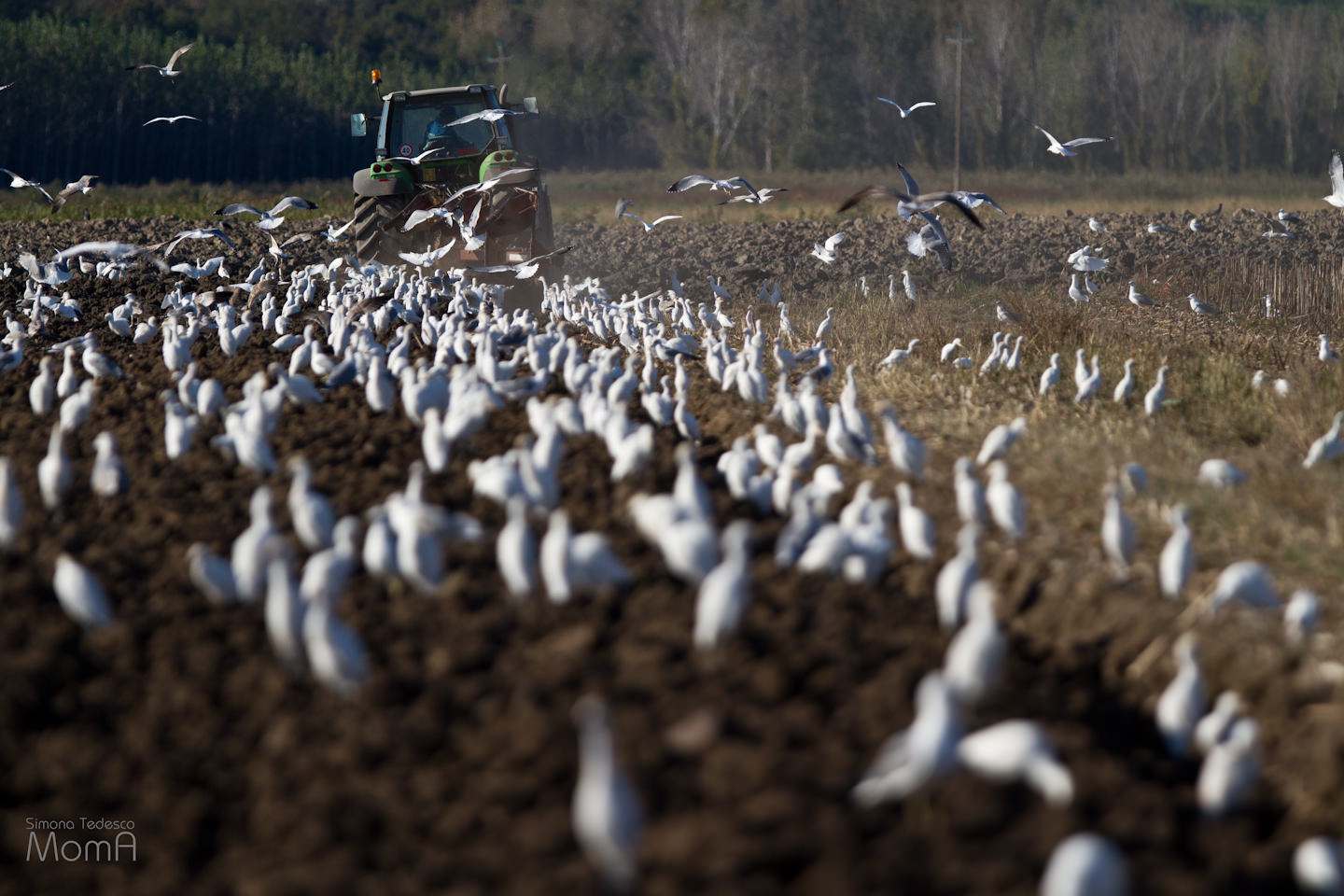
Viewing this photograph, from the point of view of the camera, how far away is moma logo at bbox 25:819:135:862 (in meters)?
2.82

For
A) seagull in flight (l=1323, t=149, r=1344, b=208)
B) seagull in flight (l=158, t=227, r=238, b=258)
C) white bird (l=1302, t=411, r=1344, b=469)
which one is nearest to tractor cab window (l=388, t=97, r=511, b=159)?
seagull in flight (l=158, t=227, r=238, b=258)

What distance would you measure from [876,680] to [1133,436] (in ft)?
12.5

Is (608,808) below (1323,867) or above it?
above

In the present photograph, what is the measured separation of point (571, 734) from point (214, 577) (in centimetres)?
136

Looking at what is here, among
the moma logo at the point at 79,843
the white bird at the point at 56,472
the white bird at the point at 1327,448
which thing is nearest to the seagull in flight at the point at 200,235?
the white bird at the point at 56,472

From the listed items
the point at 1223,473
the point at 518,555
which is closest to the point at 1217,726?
the point at 518,555

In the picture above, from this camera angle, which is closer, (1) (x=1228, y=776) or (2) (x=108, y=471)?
(1) (x=1228, y=776)

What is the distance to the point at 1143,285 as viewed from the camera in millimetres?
13688

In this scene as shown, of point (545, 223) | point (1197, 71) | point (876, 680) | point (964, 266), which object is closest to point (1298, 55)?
point (1197, 71)

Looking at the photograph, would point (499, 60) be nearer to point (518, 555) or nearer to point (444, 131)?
point (444, 131)

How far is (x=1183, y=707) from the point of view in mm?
Result: 3186

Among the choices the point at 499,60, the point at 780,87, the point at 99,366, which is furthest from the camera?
the point at 780,87

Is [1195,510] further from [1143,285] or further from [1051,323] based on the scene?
[1143,285]

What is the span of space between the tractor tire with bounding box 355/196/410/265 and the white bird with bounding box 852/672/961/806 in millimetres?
10114
